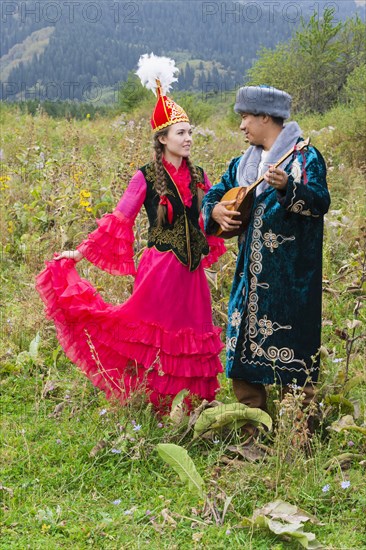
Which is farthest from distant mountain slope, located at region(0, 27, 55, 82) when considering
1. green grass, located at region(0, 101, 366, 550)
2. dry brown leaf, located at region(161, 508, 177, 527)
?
dry brown leaf, located at region(161, 508, 177, 527)

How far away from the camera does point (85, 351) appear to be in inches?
158

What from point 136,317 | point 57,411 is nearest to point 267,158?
point 136,317

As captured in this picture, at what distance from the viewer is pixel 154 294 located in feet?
13.0

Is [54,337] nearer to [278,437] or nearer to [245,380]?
[245,380]

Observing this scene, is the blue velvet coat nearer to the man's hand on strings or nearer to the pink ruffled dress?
the man's hand on strings

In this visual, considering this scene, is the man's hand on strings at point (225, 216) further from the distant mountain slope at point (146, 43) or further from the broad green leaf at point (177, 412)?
the distant mountain slope at point (146, 43)

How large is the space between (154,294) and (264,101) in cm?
118

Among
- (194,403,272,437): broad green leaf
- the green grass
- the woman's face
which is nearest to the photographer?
the green grass

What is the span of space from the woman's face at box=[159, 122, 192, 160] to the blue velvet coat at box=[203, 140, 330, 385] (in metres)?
0.44

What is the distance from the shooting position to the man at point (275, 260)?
339 cm

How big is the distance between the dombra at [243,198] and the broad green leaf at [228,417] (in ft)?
2.78

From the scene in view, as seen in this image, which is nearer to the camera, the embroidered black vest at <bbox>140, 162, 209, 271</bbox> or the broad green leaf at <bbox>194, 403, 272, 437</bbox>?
the broad green leaf at <bbox>194, 403, 272, 437</bbox>

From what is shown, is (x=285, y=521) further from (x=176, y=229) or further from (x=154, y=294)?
(x=176, y=229)

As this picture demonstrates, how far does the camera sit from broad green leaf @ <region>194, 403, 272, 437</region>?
141 inches
